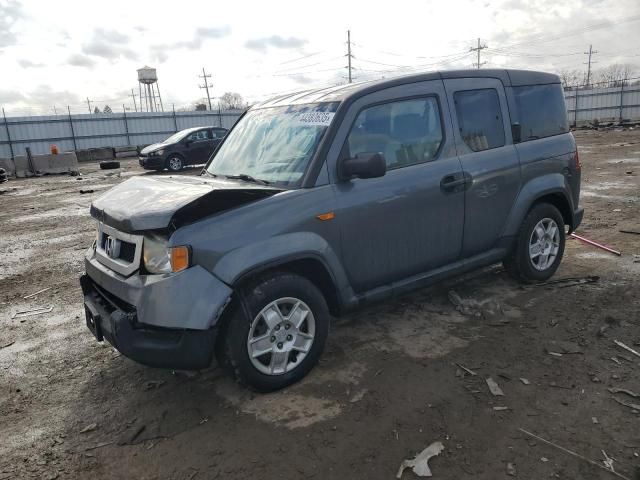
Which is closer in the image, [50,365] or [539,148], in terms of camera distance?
[50,365]

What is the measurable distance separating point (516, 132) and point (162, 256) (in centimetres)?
340

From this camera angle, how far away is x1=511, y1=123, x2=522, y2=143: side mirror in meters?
4.52

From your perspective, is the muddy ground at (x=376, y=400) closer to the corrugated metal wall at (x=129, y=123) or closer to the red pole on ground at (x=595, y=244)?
the red pole on ground at (x=595, y=244)

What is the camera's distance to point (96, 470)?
2.69 meters

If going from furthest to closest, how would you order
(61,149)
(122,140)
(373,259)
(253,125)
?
(122,140), (61,149), (253,125), (373,259)

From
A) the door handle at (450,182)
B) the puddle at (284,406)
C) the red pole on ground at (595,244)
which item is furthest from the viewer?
the red pole on ground at (595,244)

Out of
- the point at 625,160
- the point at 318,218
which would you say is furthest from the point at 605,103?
the point at 318,218

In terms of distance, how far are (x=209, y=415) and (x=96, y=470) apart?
0.69 m

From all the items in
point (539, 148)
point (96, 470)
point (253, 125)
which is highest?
point (253, 125)

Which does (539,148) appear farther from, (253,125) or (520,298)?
(253,125)

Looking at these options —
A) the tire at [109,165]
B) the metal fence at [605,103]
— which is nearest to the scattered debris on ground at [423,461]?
the tire at [109,165]

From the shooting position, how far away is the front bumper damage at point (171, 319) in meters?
2.87

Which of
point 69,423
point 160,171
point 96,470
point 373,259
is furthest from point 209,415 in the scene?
point 160,171

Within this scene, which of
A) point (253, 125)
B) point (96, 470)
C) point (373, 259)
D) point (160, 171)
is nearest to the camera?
point (96, 470)
